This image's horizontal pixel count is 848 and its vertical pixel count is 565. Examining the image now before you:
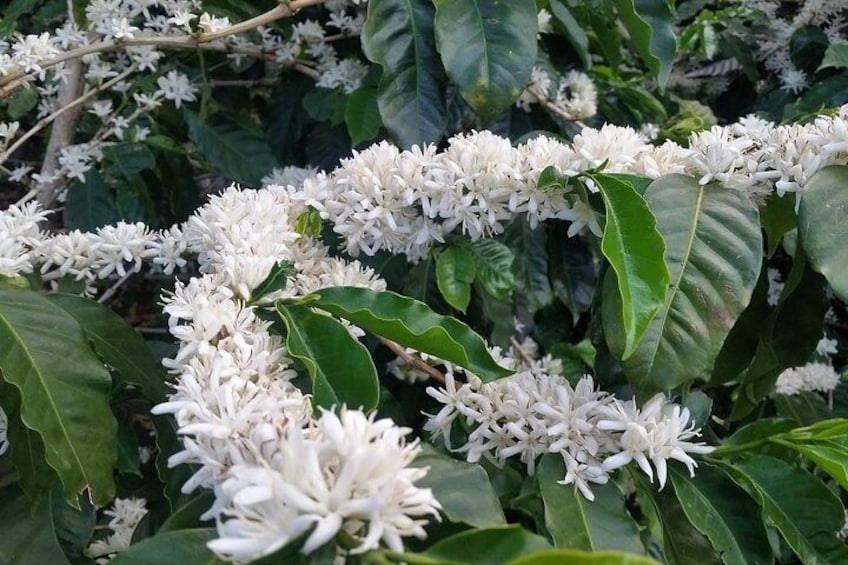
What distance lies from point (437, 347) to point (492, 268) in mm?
364

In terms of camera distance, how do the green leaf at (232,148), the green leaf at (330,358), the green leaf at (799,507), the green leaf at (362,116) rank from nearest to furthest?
the green leaf at (330,358)
the green leaf at (799,507)
the green leaf at (362,116)
the green leaf at (232,148)

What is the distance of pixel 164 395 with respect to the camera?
0.84 m

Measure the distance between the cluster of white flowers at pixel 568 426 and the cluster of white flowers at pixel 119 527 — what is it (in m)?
0.49

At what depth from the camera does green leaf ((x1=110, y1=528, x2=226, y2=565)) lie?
1.55ft

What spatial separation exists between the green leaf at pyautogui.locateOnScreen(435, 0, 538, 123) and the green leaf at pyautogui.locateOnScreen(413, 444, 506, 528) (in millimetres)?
613

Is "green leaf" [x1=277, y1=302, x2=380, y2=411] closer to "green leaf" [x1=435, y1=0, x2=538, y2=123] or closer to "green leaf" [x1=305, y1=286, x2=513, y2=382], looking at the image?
"green leaf" [x1=305, y1=286, x2=513, y2=382]

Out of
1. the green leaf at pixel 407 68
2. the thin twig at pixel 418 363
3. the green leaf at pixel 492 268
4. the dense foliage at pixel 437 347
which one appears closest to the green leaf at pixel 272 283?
the dense foliage at pixel 437 347

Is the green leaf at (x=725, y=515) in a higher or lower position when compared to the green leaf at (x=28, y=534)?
higher

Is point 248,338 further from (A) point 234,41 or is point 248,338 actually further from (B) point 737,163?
(A) point 234,41

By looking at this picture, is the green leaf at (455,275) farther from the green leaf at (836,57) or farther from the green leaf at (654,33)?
the green leaf at (836,57)

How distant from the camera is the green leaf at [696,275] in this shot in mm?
640

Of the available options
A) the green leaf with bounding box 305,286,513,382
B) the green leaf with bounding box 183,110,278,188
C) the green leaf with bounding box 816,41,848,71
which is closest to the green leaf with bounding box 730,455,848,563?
the green leaf with bounding box 305,286,513,382

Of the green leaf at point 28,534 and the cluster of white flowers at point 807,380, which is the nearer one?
the green leaf at point 28,534

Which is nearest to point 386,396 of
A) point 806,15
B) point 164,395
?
point 164,395
